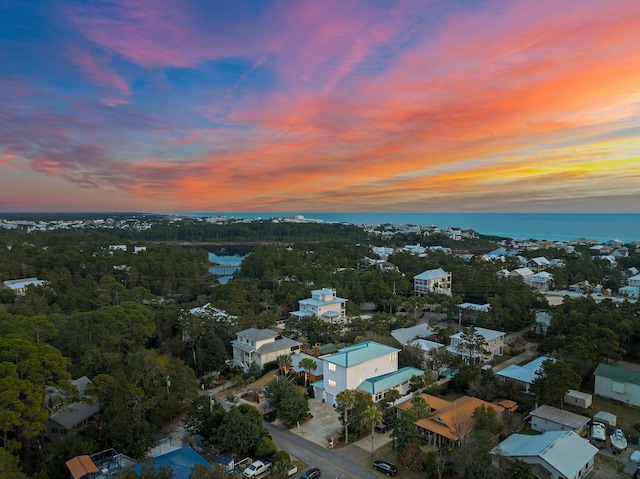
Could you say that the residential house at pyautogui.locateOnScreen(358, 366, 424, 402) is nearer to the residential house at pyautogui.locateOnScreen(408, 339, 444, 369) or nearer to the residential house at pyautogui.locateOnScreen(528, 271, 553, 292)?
the residential house at pyautogui.locateOnScreen(408, 339, 444, 369)

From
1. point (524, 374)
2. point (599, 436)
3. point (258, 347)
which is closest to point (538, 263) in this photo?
point (524, 374)

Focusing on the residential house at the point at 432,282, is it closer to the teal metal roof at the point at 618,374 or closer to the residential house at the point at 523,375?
the residential house at the point at 523,375

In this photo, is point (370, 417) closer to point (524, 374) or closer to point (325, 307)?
point (524, 374)

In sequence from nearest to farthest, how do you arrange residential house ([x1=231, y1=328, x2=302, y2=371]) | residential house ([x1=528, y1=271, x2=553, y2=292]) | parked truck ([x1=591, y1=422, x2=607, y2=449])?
parked truck ([x1=591, y1=422, x2=607, y2=449])
residential house ([x1=231, y1=328, x2=302, y2=371])
residential house ([x1=528, y1=271, x2=553, y2=292])

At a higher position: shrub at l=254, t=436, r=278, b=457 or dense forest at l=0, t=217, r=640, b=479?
dense forest at l=0, t=217, r=640, b=479

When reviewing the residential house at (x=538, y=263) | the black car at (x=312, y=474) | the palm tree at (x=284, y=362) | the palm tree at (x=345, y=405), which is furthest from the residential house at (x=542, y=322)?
the residential house at (x=538, y=263)

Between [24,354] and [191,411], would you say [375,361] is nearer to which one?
[191,411]

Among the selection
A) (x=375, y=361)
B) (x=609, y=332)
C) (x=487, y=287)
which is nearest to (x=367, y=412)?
(x=375, y=361)

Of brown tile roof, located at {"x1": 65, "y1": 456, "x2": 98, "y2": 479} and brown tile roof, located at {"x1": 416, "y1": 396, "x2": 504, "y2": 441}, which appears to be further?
brown tile roof, located at {"x1": 416, "y1": 396, "x2": 504, "y2": 441}

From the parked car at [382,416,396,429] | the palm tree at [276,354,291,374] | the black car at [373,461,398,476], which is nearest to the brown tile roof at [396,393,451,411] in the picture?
the parked car at [382,416,396,429]
